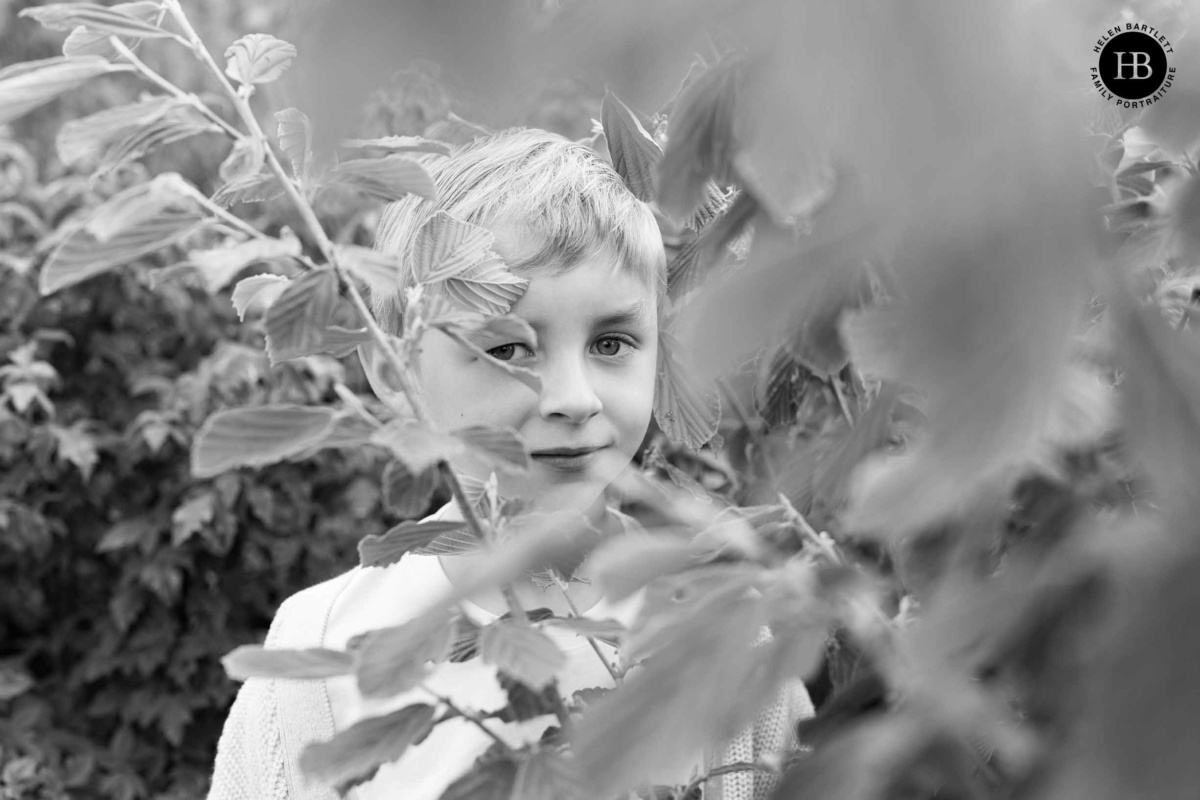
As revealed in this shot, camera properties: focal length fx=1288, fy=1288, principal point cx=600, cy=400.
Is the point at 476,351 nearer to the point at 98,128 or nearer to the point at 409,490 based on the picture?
the point at 409,490

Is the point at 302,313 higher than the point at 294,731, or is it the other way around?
the point at 302,313

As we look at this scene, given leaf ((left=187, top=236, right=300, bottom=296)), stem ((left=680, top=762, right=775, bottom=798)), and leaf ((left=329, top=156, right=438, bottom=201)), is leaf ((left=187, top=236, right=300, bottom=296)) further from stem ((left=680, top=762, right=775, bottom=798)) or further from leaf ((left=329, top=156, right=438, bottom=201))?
stem ((left=680, top=762, right=775, bottom=798))

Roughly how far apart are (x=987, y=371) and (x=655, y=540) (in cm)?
25

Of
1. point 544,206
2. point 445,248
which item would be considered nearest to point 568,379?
point 544,206

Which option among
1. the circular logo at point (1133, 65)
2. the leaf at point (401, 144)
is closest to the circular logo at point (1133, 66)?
the circular logo at point (1133, 65)

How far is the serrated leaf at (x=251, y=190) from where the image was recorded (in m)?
0.66

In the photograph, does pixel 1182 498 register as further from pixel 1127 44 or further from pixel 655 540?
pixel 655 540

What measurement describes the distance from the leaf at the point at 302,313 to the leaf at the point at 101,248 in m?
0.06

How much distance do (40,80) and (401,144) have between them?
0.51 ft

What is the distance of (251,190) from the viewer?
669 millimetres

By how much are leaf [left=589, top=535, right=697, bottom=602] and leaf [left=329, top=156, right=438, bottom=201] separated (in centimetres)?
21

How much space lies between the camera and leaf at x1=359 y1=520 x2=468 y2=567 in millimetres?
653

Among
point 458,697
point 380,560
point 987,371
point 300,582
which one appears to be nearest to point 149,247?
point 380,560

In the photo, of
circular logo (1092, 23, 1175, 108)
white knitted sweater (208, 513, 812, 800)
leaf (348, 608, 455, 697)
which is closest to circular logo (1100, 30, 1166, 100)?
circular logo (1092, 23, 1175, 108)
